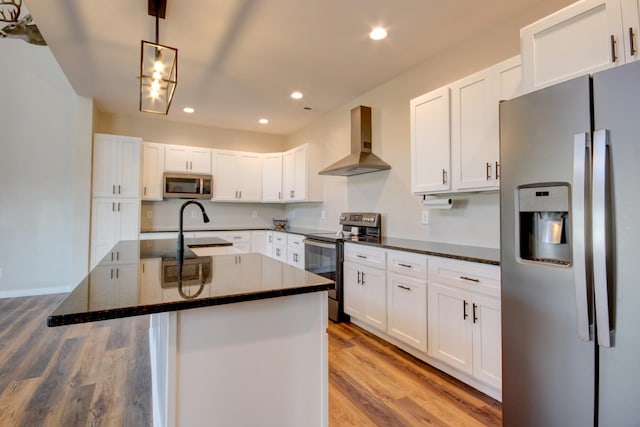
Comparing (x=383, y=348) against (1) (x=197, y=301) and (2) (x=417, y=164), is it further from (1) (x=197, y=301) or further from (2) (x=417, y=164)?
(1) (x=197, y=301)

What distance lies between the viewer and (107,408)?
1948 millimetres

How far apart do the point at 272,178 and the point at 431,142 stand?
3.35 metres

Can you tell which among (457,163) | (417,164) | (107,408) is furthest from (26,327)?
(457,163)

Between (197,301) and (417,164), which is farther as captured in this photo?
(417,164)

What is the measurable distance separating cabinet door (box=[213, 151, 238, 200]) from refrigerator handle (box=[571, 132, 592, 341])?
481cm

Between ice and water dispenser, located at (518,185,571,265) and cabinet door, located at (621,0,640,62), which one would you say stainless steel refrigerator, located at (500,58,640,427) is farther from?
cabinet door, located at (621,0,640,62)

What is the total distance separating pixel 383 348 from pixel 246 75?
3.11 metres

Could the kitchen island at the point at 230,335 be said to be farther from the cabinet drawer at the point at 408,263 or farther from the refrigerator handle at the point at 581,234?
the cabinet drawer at the point at 408,263

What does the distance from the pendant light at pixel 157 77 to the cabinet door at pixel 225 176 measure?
2.53 meters

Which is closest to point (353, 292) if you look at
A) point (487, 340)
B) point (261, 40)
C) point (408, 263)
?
point (408, 263)

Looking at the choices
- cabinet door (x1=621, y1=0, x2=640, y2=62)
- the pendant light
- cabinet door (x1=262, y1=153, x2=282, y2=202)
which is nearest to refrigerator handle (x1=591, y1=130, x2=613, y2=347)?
cabinet door (x1=621, y1=0, x2=640, y2=62)

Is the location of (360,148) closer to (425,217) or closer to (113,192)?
(425,217)

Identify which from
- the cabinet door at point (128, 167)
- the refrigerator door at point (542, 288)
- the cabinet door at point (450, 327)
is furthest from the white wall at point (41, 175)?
the refrigerator door at point (542, 288)

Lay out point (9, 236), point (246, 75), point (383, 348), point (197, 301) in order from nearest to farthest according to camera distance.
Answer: point (197, 301)
point (383, 348)
point (246, 75)
point (9, 236)
